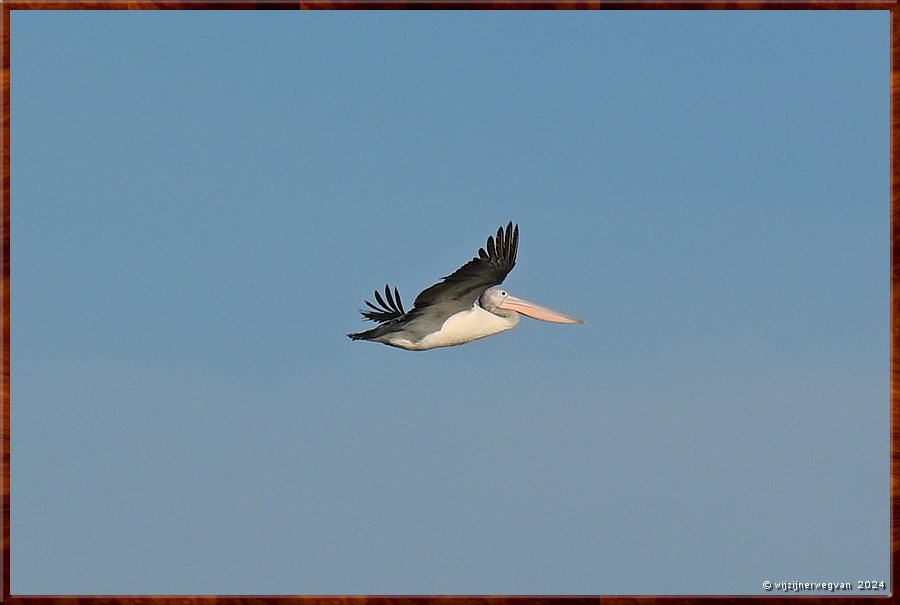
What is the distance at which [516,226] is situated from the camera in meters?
11.6

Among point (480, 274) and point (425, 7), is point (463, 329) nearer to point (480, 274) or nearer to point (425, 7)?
point (480, 274)

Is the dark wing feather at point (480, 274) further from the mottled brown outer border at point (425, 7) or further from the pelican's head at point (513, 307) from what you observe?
the mottled brown outer border at point (425, 7)

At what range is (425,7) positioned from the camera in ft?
35.3

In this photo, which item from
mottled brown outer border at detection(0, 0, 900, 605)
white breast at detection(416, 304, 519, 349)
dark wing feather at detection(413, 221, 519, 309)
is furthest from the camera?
white breast at detection(416, 304, 519, 349)

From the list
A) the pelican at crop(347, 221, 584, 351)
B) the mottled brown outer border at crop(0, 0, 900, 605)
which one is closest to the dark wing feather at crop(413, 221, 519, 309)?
the pelican at crop(347, 221, 584, 351)

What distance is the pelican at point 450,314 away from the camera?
12.1 meters

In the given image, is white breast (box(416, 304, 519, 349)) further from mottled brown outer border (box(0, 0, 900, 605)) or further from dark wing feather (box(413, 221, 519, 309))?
mottled brown outer border (box(0, 0, 900, 605))

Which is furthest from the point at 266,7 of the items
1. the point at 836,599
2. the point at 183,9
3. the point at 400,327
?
the point at 836,599

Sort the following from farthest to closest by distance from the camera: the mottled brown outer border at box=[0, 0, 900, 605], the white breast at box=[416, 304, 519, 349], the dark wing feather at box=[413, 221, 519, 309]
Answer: the white breast at box=[416, 304, 519, 349] → the dark wing feather at box=[413, 221, 519, 309] → the mottled brown outer border at box=[0, 0, 900, 605]

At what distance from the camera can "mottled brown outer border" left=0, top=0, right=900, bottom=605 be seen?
10.4m

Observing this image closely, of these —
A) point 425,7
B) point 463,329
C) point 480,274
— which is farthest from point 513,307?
point 425,7

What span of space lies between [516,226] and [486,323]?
1.47 metres

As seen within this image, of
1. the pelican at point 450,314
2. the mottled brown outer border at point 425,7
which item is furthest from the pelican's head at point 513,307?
the mottled brown outer border at point 425,7

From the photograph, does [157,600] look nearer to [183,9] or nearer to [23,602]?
[23,602]
